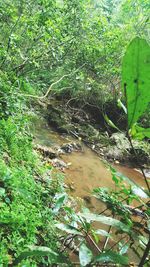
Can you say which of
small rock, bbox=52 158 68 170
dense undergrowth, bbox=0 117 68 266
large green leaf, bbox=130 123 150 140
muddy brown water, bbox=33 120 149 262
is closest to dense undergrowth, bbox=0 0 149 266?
dense undergrowth, bbox=0 117 68 266

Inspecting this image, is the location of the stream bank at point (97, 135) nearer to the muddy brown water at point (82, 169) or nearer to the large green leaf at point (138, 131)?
the muddy brown water at point (82, 169)

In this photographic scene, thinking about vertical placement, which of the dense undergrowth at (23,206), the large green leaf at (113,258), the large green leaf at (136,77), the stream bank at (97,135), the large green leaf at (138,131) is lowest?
the stream bank at (97,135)

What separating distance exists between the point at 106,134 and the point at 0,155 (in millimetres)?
5778

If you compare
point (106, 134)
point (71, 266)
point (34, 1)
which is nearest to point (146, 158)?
point (106, 134)

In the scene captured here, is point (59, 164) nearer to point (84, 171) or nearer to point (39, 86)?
point (84, 171)

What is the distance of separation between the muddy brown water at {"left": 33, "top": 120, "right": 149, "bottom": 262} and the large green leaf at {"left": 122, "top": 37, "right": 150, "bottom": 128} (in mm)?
2903

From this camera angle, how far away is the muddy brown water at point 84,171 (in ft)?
14.8

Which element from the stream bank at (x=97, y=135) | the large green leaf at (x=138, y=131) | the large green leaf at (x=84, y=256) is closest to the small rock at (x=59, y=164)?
the stream bank at (x=97, y=135)

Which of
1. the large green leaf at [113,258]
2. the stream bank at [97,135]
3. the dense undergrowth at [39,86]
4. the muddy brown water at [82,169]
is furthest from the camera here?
the stream bank at [97,135]

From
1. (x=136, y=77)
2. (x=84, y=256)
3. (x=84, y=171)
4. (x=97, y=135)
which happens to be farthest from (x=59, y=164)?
(x=136, y=77)

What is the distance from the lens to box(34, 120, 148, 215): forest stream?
459 cm

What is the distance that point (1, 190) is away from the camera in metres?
2.28

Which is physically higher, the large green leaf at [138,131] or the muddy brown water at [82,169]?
the large green leaf at [138,131]

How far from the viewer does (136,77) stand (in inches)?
31.0
